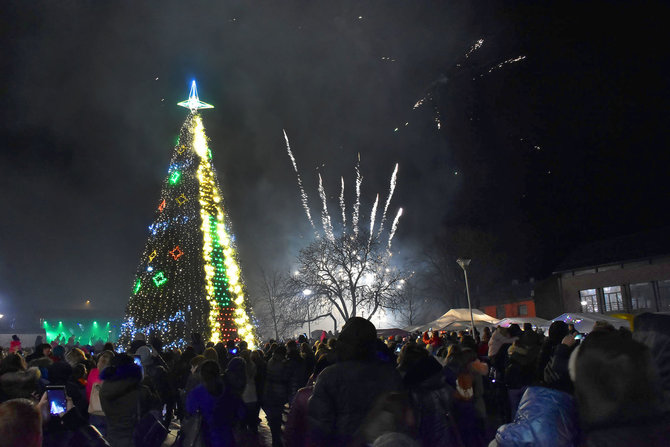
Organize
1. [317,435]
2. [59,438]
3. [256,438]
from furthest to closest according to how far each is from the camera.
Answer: [256,438]
[59,438]
[317,435]

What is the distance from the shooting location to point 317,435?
11.5ft

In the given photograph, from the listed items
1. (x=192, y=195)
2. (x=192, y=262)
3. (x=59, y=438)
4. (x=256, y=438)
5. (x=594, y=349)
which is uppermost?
(x=192, y=195)

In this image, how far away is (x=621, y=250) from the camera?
37.3m

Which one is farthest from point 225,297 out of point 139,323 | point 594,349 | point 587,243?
point 587,243

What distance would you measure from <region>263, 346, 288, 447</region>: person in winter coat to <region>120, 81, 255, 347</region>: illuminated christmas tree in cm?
1010

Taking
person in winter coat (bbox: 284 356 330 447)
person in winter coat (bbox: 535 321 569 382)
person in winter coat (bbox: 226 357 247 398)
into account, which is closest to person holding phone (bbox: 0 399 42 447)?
person in winter coat (bbox: 284 356 330 447)

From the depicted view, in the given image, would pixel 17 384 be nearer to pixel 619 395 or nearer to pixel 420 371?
pixel 420 371

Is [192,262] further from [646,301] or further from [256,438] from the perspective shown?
[646,301]

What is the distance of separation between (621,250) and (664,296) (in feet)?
18.2

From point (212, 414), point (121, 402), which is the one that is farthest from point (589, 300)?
point (121, 402)

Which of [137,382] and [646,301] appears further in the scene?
[646,301]

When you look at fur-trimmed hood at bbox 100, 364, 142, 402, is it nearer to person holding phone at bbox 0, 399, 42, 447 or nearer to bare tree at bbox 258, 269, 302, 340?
person holding phone at bbox 0, 399, 42, 447

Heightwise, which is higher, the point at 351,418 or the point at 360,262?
the point at 360,262

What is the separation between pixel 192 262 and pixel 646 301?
2969cm
